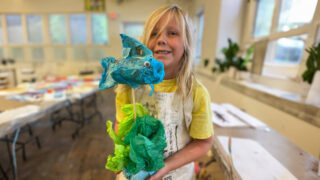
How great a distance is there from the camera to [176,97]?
605 mm

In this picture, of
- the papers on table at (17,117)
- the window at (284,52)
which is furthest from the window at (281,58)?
the papers on table at (17,117)

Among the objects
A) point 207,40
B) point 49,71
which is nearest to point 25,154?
point 207,40

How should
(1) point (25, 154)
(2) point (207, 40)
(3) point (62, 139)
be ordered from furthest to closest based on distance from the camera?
(2) point (207, 40), (3) point (62, 139), (1) point (25, 154)

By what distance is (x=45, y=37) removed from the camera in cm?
477

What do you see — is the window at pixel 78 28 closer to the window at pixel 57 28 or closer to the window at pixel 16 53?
the window at pixel 57 28

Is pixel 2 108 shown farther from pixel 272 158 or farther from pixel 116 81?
pixel 272 158

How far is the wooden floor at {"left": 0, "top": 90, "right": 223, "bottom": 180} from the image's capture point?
1.45m

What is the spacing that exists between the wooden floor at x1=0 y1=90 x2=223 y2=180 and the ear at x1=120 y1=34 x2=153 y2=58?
A: 761 mm

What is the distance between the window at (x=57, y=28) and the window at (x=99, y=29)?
891 mm

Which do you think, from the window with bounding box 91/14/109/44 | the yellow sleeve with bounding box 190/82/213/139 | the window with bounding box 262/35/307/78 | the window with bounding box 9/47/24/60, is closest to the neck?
the yellow sleeve with bounding box 190/82/213/139

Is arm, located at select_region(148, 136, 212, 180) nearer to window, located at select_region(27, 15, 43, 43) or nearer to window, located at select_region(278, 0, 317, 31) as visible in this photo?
window, located at select_region(278, 0, 317, 31)

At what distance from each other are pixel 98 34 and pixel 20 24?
2.41 meters

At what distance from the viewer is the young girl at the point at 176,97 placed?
54cm

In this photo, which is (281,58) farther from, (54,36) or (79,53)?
(54,36)
